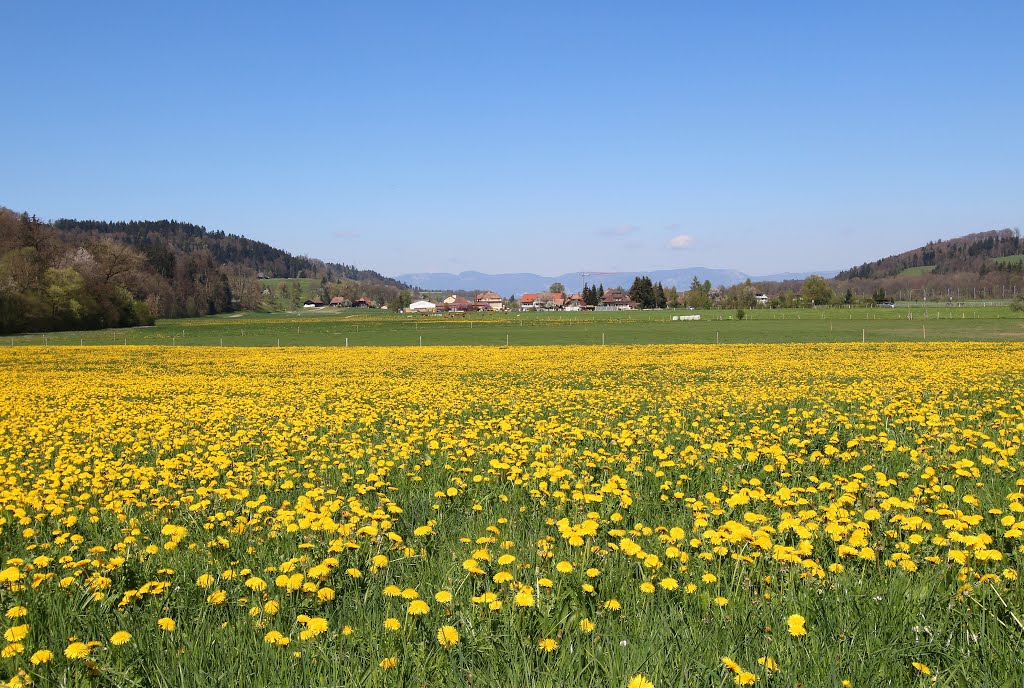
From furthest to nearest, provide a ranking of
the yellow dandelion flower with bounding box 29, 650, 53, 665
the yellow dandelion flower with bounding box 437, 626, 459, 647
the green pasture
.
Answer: the green pasture
the yellow dandelion flower with bounding box 437, 626, 459, 647
the yellow dandelion flower with bounding box 29, 650, 53, 665

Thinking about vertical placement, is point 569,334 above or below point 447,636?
below

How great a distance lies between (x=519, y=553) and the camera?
5.53m

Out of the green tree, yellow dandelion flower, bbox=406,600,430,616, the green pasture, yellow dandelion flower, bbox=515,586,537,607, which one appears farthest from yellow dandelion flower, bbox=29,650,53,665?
the green tree

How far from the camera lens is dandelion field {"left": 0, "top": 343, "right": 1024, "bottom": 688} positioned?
378 centimetres

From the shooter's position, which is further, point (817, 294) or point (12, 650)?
point (817, 294)

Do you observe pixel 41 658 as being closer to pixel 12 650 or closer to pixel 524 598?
pixel 12 650

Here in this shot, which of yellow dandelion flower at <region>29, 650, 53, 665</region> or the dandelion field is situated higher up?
yellow dandelion flower at <region>29, 650, 53, 665</region>

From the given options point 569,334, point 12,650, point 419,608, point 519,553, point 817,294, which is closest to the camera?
point 12,650

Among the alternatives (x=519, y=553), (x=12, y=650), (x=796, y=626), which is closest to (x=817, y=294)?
(x=519, y=553)

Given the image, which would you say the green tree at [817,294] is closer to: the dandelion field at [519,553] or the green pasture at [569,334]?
the green pasture at [569,334]

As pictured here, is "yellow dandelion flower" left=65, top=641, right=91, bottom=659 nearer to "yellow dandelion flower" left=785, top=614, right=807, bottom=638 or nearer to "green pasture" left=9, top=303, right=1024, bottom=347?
"yellow dandelion flower" left=785, top=614, right=807, bottom=638

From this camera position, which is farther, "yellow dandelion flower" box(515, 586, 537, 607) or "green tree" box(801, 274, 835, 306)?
"green tree" box(801, 274, 835, 306)

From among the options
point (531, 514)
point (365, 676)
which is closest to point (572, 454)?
point (531, 514)

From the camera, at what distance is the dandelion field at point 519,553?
3775 mm
